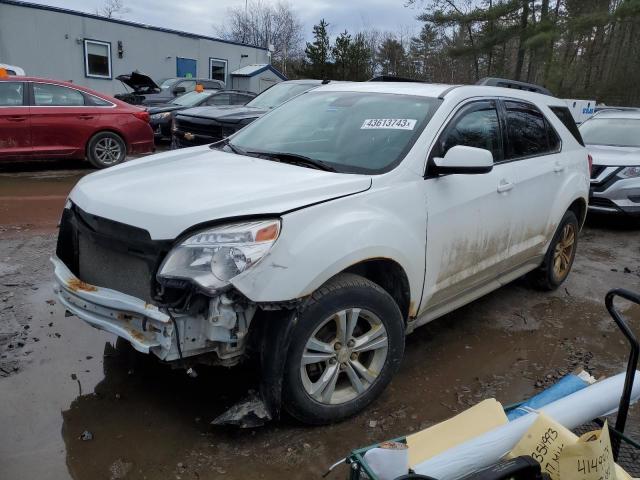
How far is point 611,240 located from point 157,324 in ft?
21.4

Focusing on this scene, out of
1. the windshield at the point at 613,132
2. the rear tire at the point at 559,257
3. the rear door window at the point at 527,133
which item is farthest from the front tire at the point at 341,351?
the windshield at the point at 613,132

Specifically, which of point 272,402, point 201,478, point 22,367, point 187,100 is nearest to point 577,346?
point 272,402

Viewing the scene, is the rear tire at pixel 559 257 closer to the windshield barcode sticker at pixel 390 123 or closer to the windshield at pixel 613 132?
the windshield barcode sticker at pixel 390 123

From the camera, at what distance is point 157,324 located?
7.79ft

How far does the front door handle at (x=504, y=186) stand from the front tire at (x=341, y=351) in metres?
1.33

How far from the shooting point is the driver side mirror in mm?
3035

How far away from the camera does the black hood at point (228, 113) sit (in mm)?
8523

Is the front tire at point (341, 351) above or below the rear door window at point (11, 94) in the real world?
below

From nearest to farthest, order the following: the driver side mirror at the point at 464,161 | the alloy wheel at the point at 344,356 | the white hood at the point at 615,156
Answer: the alloy wheel at the point at 344,356 < the driver side mirror at the point at 464,161 < the white hood at the point at 615,156

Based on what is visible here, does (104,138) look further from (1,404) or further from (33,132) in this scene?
(1,404)

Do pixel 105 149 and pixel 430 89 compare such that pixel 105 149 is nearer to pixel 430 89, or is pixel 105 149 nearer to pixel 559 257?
pixel 430 89

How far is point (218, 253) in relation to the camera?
234 cm

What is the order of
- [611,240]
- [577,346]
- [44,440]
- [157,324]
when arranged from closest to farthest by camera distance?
[157,324] < [44,440] < [577,346] < [611,240]

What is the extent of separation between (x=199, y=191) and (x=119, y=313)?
2.30 feet
